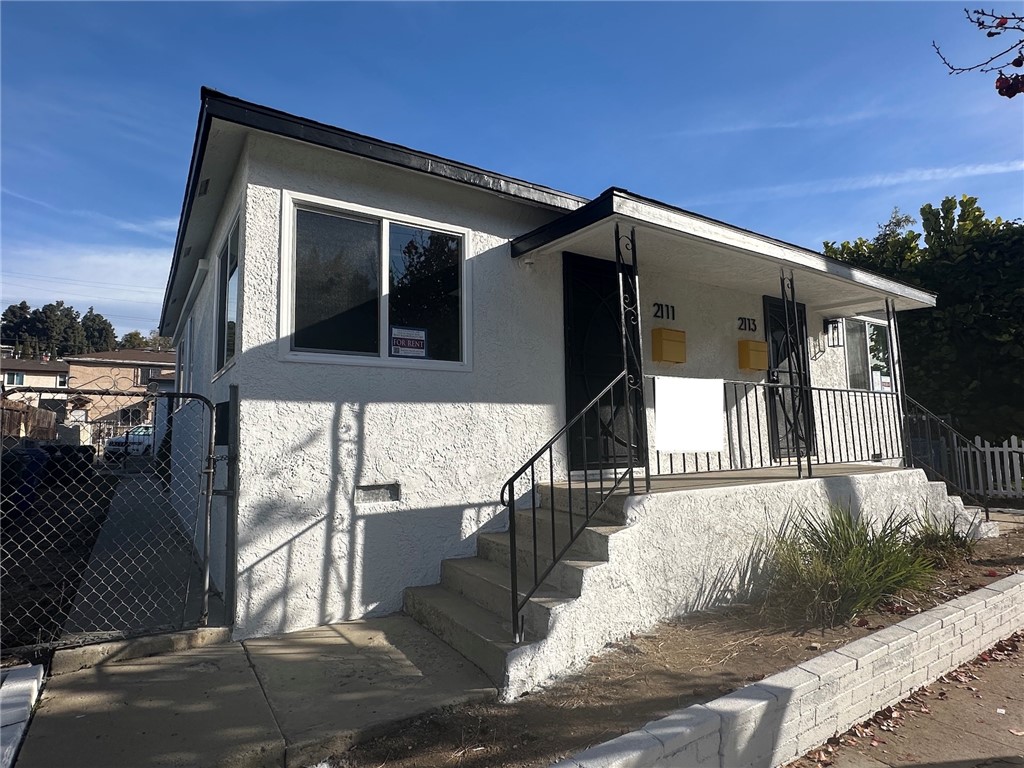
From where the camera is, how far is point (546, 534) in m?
4.56

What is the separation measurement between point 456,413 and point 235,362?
5.84ft

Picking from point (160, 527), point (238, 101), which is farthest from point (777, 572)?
point (160, 527)

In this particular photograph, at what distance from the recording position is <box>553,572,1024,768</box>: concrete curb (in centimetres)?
266

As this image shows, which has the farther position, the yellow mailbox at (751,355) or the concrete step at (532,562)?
the yellow mailbox at (751,355)

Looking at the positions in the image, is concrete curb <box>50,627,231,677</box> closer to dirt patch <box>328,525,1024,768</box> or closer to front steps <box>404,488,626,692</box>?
front steps <box>404,488,626,692</box>

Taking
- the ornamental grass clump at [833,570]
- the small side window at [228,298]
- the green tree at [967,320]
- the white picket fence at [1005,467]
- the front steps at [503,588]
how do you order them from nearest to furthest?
the front steps at [503,588], the ornamental grass clump at [833,570], the small side window at [228,298], the white picket fence at [1005,467], the green tree at [967,320]

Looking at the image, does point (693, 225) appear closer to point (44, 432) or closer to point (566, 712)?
point (566, 712)

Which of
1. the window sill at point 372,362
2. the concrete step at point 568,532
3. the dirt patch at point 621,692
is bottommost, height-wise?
the dirt patch at point 621,692

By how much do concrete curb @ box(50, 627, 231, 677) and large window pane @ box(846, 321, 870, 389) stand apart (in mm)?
9888

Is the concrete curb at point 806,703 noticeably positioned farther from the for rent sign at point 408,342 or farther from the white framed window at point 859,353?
the white framed window at point 859,353

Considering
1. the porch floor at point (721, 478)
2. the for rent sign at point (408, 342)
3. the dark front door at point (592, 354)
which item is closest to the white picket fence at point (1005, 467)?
the porch floor at point (721, 478)

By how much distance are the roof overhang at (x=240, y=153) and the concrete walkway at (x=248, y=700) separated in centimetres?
359

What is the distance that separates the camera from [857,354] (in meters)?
10.1

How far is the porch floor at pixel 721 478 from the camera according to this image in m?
4.90
